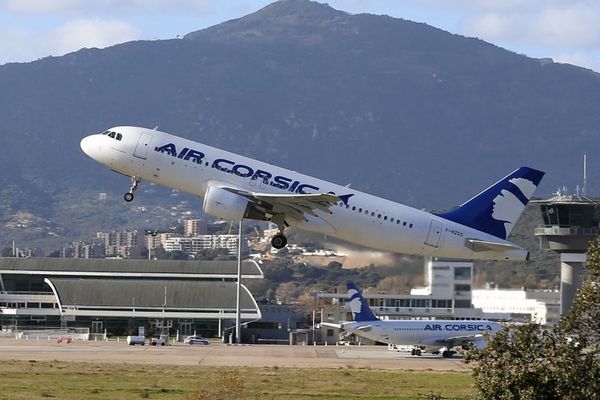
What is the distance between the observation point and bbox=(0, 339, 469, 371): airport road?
106 metres

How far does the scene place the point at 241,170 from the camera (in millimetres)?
73562

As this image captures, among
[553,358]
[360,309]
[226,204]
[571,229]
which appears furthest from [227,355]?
[553,358]

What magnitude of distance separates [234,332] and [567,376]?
4372 inches

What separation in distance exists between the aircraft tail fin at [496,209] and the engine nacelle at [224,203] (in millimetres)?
11930

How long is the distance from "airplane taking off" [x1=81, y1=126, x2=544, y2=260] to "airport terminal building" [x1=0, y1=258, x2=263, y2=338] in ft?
269

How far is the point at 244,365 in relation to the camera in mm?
102938

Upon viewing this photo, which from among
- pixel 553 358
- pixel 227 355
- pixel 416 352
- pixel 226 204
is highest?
pixel 226 204

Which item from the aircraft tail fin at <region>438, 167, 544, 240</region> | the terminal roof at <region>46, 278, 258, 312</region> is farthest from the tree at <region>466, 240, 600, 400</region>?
the terminal roof at <region>46, 278, 258, 312</region>

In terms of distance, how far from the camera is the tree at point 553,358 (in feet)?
162

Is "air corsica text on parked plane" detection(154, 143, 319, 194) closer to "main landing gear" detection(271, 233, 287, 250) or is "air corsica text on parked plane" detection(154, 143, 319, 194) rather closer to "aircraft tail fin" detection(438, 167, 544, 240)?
"main landing gear" detection(271, 233, 287, 250)

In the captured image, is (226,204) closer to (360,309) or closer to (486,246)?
(486,246)

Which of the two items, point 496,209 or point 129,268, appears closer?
point 496,209

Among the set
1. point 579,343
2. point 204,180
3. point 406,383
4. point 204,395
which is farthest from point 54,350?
point 579,343

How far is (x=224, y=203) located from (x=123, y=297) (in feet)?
336
